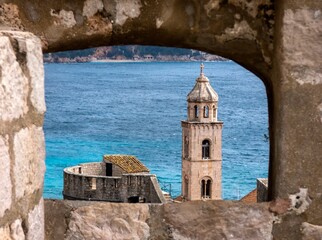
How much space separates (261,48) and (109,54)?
5943 inches

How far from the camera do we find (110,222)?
2664mm

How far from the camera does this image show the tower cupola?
49844mm

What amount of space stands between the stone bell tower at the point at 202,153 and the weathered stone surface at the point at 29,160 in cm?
4963

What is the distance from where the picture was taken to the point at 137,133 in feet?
264

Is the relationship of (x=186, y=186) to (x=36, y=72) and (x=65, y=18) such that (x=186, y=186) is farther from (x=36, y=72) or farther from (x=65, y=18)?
(x=36, y=72)

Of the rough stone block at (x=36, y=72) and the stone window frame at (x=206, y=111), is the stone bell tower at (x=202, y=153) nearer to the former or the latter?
the stone window frame at (x=206, y=111)

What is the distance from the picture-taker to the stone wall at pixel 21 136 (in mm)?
2039

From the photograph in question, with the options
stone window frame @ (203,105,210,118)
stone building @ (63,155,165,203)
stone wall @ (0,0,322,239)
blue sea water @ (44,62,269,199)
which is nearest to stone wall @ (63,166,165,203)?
stone building @ (63,155,165,203)

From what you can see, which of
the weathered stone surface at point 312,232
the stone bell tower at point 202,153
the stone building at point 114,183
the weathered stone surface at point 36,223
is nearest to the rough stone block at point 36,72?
the weathered stone surface at point 36,223

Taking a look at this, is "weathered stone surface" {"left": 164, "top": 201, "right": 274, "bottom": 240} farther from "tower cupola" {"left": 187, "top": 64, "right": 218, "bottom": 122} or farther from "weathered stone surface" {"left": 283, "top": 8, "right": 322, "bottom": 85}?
"tower cupola" {"left": 187, "top": 64, "right": 218, "bottom": 122}

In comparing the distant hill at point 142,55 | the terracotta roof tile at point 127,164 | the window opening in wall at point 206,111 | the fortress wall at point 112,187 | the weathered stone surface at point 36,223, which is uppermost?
the distant hill at point 142,55

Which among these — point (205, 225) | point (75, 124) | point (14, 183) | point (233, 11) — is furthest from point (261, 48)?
point (75, 124)

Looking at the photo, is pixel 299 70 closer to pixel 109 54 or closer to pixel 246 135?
pixel 246 135

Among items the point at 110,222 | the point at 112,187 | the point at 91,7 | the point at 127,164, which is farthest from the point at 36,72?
the point at 127,164
